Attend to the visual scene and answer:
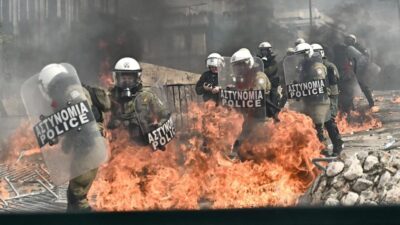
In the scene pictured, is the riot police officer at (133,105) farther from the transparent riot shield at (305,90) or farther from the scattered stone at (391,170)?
the scattered stone at (391,170)

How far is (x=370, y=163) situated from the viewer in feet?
13.5

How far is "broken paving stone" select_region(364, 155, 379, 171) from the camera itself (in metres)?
4.09

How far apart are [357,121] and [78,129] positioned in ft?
7.71

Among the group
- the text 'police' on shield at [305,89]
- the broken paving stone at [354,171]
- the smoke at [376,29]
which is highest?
the smoke at [376,29]

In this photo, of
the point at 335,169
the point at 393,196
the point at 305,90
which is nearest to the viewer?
the point at 393,196

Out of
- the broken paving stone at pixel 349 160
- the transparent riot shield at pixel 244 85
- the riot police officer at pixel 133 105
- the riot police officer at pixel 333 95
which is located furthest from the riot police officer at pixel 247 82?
the broken paving stone at pixel 349 160

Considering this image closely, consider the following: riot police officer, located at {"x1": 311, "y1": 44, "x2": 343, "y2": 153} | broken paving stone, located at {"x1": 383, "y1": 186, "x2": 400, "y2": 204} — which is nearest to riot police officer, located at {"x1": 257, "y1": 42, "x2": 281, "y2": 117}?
riot police officer, located at {"x1": 311, "y1": 44, "x2": 343, "y2": 153}

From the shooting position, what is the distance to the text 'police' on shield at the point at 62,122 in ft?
13.7

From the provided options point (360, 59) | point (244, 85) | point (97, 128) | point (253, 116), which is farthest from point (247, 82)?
point (97, 128)

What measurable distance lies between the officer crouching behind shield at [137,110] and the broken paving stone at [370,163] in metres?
1.62

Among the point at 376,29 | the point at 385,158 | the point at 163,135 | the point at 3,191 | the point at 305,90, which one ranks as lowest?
the point at 3,191

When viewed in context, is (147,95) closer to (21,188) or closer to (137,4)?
(137,4)

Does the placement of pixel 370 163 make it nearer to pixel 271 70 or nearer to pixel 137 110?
pixel 271 70

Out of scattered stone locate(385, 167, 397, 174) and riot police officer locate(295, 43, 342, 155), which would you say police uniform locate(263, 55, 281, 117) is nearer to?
riot police officer locate(295, 43, 342, 155)
